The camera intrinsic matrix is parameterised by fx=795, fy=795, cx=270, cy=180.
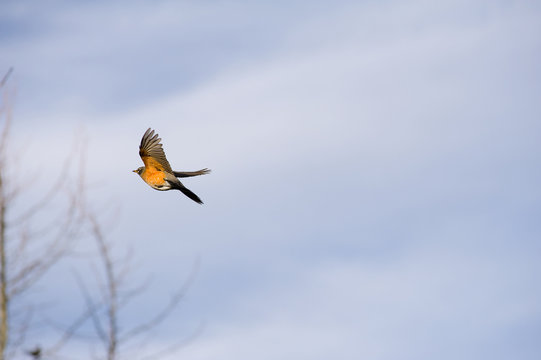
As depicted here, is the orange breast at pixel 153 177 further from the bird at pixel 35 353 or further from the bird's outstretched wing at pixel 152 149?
the bird at pixel 35 353

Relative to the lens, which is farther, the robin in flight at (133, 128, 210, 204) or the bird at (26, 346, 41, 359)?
the robin in flight at (133, 128, 210, 204)

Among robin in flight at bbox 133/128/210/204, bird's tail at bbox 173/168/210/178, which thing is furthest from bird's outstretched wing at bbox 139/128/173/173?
bird's tail at bbox 173/168/210/178

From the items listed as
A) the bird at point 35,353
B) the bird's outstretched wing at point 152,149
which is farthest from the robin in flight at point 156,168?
the bird at point 35,353

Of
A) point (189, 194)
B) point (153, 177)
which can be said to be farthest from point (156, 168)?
point (189, 194)

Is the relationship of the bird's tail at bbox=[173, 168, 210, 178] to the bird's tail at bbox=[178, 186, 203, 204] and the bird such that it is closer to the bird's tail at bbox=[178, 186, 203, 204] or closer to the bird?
the bird's tail at bbox=[178, 186, 203, 204]

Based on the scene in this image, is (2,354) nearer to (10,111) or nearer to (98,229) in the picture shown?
(98,229)

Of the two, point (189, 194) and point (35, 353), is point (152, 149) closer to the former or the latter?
point (189, 194)

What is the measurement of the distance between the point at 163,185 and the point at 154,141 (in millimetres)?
923

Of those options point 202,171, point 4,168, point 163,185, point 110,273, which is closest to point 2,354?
point 110,273

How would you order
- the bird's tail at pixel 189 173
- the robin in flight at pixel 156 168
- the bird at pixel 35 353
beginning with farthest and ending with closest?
the bird's tail at pixel 189 173, the robin in flight at pixel 156 168, the bird at pixel 35 353

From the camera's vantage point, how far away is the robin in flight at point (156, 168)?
1628 centimetres

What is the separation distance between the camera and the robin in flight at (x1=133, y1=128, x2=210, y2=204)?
16.3 metres

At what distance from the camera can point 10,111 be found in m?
9.59

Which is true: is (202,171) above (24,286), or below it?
above
